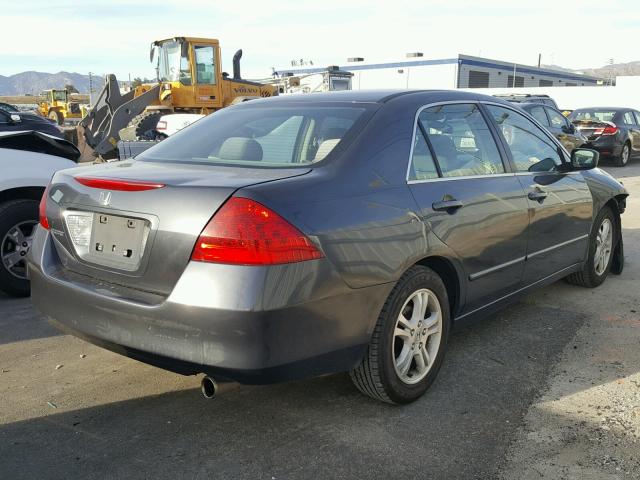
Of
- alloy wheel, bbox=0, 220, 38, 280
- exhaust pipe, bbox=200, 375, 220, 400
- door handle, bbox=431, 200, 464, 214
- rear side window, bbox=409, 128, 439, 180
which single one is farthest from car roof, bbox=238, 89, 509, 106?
alloy wheel, bbox=0, 220, 38, 280

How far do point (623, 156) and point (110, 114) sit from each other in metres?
13.8

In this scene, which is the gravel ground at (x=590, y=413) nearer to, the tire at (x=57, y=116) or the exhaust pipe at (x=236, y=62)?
the exhaust pipe at (x=236, y=62)

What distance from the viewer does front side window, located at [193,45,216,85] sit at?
16.8 metres

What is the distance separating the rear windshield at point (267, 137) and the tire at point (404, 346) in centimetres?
80

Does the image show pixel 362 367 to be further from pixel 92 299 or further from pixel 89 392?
pixel 89 392

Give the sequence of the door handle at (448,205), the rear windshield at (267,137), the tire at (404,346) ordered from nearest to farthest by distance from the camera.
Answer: the tire at (404,346) → the rear windshield at (267,137) → the door handle at (448,205)

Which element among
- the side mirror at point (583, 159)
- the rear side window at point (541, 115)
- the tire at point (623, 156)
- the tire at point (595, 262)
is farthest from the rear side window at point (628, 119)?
the side mirror at point (583, 159)

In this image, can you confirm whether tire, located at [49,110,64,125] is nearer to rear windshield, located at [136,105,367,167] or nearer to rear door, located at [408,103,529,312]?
rear windshield, located at [136,105,367,167]

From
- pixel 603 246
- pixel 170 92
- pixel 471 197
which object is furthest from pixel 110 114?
pixel 471 197

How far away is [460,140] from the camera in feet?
12.6

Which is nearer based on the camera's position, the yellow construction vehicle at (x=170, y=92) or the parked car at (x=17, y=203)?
the parked car at (x=17, y=203)

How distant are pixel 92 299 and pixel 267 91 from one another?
1748cm

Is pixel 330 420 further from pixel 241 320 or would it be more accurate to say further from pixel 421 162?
pixel 421 162

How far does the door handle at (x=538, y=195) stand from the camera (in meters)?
4.18
